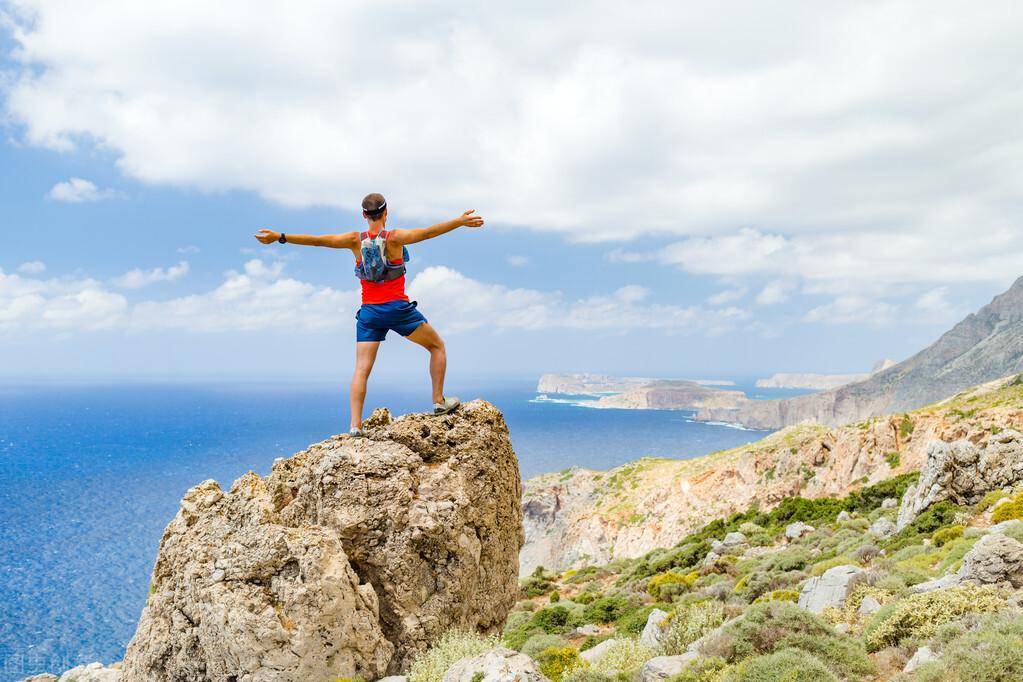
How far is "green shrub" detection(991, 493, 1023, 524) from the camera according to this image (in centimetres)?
1798

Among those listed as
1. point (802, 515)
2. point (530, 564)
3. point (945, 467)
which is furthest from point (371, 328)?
point (530, 564)

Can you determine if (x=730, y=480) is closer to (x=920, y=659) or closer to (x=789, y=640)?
(x=789, y=640)

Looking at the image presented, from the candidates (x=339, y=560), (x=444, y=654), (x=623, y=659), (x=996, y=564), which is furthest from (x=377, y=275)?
(x=996, y=564)

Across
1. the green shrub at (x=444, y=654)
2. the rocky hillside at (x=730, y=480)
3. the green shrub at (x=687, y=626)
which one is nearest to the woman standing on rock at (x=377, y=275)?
the green shrub at (x=444, y=654)

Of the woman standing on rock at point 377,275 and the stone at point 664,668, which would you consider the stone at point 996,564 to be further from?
the woman standing on rock at point 377,275

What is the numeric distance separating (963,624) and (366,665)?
8998 mm

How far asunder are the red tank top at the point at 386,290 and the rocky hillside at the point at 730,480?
28.8m

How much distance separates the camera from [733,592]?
66.1 ft

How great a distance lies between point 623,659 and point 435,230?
882cm

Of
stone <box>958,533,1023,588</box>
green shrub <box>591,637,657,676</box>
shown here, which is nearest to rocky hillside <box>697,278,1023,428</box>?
stone <box>958,533,1023,588</box>

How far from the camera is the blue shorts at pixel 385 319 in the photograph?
348 inches

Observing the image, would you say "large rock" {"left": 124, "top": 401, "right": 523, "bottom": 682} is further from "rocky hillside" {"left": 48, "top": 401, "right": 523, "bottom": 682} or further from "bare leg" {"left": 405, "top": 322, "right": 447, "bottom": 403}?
"bare leg" {"left": 405, "top": 322, "right": 447, "bottom": 403}

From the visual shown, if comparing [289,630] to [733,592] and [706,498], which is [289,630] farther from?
[706,498]

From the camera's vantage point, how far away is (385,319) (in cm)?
888
